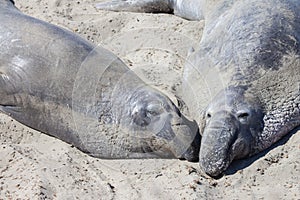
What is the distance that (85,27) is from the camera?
265 inches

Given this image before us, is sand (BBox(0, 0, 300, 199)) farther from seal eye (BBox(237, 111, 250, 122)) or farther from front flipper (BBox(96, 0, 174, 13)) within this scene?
front flipper (BBox(96, 0, 174, 13))

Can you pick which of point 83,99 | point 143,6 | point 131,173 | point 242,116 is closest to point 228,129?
point 242,116

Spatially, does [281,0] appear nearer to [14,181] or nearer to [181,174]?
[181,174]

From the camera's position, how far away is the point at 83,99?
514cm

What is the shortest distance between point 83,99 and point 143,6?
2431mm

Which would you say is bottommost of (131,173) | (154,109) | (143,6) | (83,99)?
(143,6)

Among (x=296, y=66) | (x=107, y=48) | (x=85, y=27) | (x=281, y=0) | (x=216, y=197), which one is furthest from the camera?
(x=85, y=27)

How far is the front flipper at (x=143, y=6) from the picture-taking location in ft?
24.0

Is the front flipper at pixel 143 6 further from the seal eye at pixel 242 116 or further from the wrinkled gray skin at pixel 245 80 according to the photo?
the seal eye at pixel 242 116

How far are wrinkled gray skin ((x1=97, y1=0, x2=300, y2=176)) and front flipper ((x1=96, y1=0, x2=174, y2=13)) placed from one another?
1297mm

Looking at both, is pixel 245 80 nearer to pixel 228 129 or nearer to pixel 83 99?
pixel 228 129

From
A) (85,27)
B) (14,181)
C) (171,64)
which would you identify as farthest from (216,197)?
(85,27)

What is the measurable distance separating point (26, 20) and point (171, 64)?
49.7 inches

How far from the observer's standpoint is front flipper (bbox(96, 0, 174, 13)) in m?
7.32
